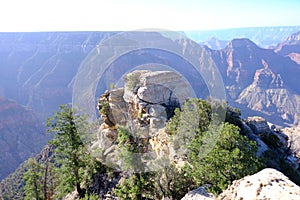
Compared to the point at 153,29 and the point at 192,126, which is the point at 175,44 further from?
the point at 192,126

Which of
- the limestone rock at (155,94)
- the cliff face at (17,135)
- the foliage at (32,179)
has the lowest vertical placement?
the cliff face at (17,135)

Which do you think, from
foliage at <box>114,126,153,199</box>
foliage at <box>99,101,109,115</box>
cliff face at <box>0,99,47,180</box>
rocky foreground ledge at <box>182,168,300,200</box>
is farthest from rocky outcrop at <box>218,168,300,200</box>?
cliff face at <box>0,99,47,180</box>

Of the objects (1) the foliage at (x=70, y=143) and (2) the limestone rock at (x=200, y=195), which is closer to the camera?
(2) the limestone rock at (x=200, y=195)

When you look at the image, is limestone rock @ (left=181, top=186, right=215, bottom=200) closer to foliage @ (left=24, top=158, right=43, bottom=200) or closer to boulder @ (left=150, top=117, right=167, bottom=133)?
boulder @ (left=150, top=117, right=167, bottom=133)

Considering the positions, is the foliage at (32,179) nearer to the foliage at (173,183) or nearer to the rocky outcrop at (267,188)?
the foliage at (173,183)

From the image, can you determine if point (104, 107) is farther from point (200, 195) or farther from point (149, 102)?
point (200, 195)

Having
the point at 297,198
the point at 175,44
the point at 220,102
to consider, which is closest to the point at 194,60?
the point at 175,44

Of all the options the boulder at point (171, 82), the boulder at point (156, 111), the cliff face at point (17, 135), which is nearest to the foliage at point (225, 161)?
the boulder at point (156, 111)
